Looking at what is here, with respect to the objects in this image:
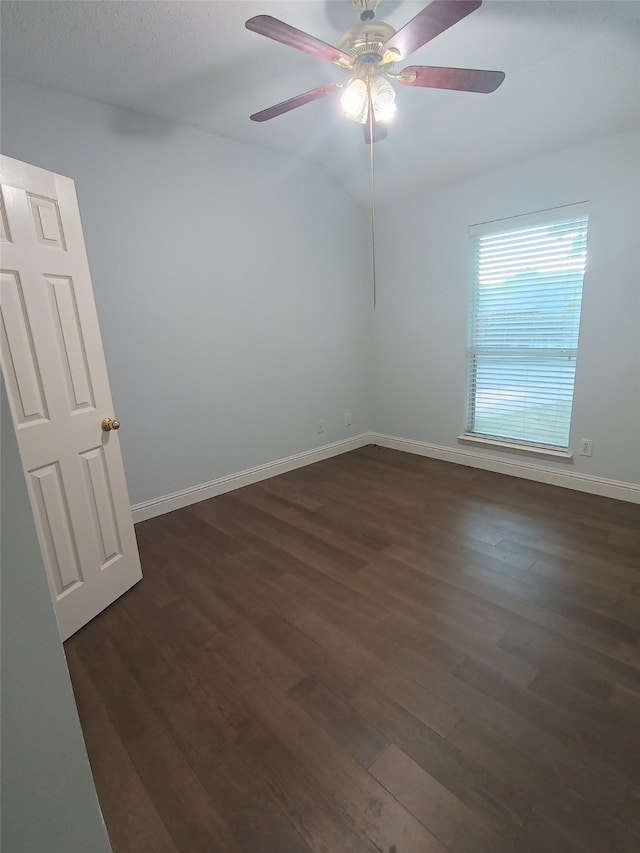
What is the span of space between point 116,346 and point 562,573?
3.09 meters

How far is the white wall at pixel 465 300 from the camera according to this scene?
2.65 m

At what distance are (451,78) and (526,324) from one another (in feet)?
6.71

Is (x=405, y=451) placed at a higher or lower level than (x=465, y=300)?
lower

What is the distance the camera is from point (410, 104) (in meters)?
2.57

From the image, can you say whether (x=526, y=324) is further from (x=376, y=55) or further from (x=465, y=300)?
(x=376, y=55)

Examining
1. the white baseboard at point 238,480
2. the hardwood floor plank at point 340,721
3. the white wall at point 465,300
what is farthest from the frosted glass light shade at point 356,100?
the white baseboard at point 238,480

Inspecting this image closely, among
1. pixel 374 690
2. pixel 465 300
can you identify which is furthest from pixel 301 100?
pixel 374 690

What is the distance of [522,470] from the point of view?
3.38m

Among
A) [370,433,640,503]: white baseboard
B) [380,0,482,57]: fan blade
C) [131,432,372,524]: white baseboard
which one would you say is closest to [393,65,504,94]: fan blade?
[380,0,482,57]: fan blade

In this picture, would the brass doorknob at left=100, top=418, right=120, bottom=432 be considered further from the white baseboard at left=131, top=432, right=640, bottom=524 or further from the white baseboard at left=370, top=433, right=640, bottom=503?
the white baseboard at left=370, top=433, right=640, bottom=503

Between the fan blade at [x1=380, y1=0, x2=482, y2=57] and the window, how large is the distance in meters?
1.97

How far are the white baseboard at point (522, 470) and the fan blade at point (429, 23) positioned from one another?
2968 mm

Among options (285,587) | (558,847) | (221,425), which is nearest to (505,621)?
(558,847)

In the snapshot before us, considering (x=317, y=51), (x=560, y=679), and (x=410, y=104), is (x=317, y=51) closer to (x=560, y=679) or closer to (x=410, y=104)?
(x=410, y=104)
